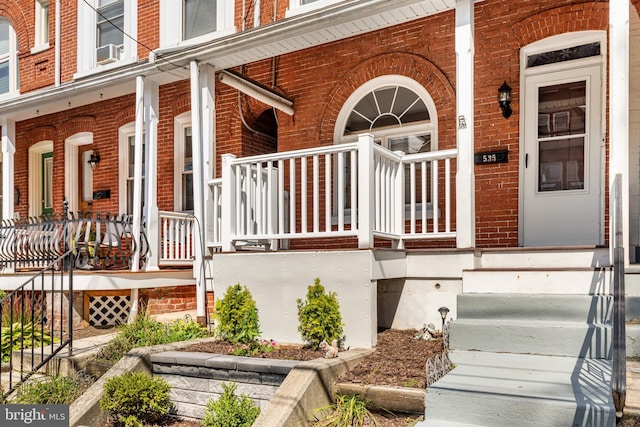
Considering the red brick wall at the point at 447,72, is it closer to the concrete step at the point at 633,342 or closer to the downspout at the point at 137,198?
the downspout at the point at 137,198

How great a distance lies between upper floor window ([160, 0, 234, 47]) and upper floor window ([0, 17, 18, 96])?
14.8 ft

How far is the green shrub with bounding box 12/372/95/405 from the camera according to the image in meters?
4.88

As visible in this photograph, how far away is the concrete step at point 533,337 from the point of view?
3953 mm

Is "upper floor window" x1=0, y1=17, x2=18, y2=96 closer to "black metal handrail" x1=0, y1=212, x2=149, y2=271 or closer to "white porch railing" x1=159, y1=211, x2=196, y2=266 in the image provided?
"black metal handrail" x1=0, y1=212, x2=149, y2=271

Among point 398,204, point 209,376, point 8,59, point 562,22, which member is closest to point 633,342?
point 398,204

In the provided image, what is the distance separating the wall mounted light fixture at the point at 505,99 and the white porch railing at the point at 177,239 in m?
4.64

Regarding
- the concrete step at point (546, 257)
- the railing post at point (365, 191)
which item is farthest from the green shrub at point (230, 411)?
the concrete step at point (546, 257)

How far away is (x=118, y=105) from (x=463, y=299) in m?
7.83

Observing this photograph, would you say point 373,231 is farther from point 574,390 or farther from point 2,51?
point 2,51

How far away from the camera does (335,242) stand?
8016 millimetres

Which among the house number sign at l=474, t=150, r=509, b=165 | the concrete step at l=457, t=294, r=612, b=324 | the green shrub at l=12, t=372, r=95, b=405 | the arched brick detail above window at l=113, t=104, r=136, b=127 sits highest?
the arched brick detail above window at l=113, t=104, r=136, b=127

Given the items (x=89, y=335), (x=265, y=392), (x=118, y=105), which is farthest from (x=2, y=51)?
(x=265, y=392)

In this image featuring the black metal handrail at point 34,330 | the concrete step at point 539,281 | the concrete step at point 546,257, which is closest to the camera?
the concrete step at point 539,281

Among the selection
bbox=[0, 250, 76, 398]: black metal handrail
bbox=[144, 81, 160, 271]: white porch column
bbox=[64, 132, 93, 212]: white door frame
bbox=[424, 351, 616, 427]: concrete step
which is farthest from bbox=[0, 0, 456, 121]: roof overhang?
bbox=[424, 351, 616, 427]: concrete step
